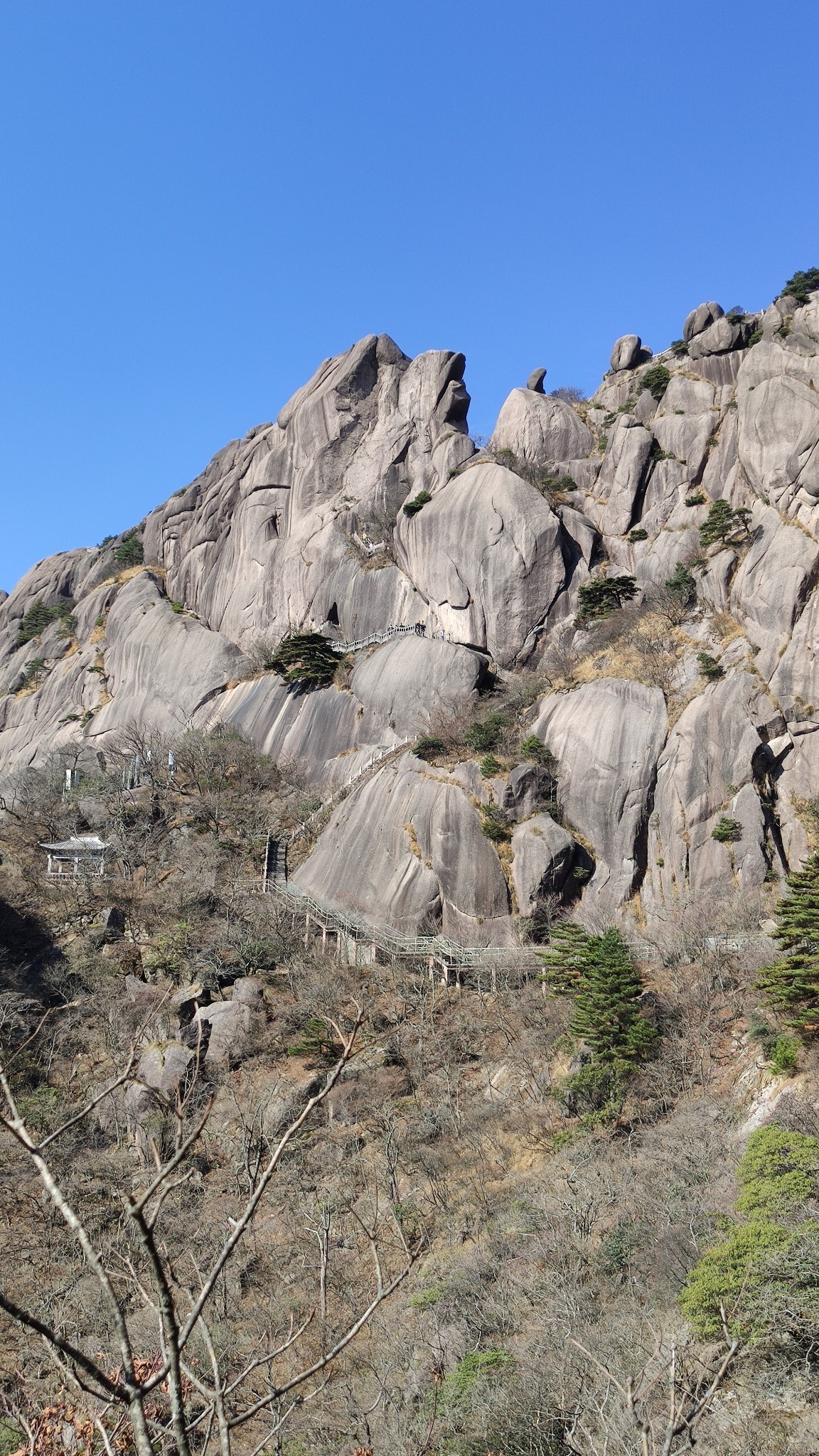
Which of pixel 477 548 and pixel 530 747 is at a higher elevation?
pixel 477 548

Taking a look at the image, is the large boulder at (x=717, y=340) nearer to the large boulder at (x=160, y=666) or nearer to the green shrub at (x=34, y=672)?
the large boulder at (x=160, y=666)

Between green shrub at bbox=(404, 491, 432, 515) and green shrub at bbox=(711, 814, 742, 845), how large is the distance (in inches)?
968

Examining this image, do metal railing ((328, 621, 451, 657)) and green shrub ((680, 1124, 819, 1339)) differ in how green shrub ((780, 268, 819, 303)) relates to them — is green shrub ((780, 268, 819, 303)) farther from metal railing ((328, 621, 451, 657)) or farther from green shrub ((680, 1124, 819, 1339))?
green shrub ((680, 1124, 819, 1339))

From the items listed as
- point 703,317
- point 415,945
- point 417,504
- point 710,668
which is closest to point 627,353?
point 703,317

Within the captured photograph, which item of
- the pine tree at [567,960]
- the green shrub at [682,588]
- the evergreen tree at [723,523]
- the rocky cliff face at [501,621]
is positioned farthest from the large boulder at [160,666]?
the pine tree at [567,960]

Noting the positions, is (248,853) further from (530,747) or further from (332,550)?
(332,550)

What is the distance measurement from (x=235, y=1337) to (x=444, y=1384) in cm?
651

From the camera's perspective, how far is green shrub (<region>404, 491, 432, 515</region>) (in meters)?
46.5

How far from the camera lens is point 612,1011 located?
22.6 meters

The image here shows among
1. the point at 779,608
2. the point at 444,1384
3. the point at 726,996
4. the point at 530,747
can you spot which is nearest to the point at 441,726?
the point at 530,747

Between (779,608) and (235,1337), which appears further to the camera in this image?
(779,608)

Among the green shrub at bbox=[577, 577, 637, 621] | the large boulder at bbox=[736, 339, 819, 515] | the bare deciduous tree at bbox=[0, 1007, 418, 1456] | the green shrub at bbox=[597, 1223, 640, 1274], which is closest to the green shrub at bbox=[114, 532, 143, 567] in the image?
the green shrub at bbox=[577, 577, 637, 621]

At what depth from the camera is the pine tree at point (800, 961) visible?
2003 centimetres

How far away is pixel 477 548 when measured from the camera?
42.8 m
